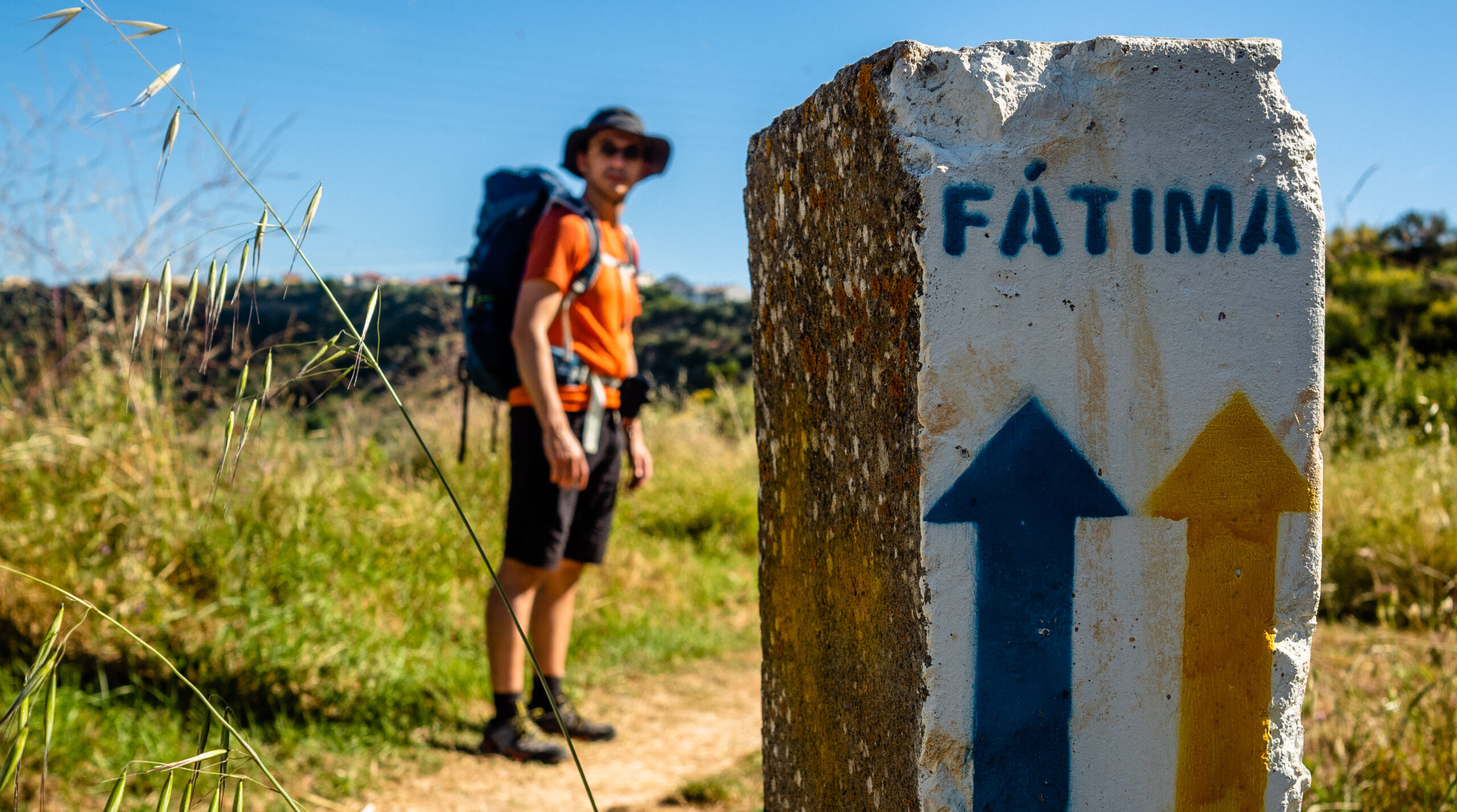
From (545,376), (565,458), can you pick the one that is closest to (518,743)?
(565,458)

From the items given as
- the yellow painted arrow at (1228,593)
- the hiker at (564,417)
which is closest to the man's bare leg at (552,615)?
the hiker at (564,417)

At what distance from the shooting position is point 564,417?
2.75m

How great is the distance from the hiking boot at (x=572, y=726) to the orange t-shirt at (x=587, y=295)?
1.06m

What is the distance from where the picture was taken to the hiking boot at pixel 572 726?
3.11 m

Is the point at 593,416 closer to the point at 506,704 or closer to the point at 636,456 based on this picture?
the point at 636,456

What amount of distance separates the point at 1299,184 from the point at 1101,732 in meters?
0.84

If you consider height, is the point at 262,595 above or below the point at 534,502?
below

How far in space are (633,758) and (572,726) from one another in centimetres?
24

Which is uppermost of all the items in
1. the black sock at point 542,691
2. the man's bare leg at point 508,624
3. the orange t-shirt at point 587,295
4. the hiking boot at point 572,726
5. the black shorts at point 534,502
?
the orange t-shirt at point 587,295

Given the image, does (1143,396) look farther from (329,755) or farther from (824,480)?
(329,755)

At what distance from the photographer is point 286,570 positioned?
3.33 meters

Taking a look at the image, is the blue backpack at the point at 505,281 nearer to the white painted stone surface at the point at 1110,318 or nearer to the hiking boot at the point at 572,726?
the hiking boot at the point at 572,726

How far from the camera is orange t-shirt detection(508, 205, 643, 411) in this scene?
2.75 meters

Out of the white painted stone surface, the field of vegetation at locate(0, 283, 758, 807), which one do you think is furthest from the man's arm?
the white painted stone surface
